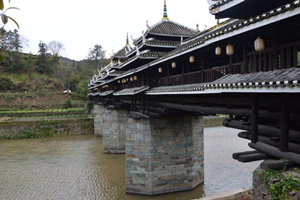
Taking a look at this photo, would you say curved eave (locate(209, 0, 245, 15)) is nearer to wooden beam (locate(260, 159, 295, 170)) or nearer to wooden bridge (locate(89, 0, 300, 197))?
wooden bridge (locate(89, 0, 300, 197))

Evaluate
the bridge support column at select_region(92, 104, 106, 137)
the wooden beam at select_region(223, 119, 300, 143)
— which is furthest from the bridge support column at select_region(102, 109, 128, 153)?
the wooden beam at select_region(223, 119, 300, 143)

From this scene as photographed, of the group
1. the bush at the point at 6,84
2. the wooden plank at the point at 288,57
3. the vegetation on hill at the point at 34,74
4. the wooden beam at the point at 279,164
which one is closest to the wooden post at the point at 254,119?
the wooden beam at the point at 279,164

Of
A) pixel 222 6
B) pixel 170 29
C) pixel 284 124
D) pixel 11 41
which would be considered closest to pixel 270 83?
pixel 284 124

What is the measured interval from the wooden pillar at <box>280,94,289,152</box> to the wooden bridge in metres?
0.02

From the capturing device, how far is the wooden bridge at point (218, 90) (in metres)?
4.52

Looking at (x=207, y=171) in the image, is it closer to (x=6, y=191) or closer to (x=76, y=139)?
(x=6, y=191)

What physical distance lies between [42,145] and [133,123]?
15.4 metres

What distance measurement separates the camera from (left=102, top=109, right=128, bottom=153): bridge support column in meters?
20.0

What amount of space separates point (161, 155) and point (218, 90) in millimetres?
6840

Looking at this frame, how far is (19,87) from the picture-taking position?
140 ft

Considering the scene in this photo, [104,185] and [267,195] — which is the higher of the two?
[267,195]

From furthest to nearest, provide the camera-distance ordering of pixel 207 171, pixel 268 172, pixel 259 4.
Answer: pixel 207 171, pixel 259 4, pixel 268 172

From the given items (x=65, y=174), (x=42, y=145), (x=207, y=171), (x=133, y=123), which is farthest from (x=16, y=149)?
(x=207, y=171)

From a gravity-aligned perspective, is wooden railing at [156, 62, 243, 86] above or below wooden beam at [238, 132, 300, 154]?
above
